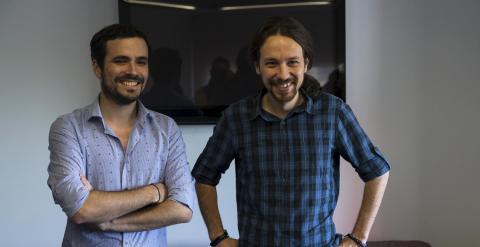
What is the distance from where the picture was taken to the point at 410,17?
2400mm

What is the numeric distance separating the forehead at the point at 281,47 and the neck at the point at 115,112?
0.56 metres

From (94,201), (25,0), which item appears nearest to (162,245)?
(94,201)

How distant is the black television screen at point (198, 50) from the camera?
95.0 inches

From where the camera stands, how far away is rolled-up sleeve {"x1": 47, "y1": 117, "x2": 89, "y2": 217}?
1.43m

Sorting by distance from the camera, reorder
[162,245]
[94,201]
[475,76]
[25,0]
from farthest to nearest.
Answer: [25,0], [475,76], [162,245], [94,201]

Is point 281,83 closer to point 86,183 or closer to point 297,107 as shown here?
point 297,107

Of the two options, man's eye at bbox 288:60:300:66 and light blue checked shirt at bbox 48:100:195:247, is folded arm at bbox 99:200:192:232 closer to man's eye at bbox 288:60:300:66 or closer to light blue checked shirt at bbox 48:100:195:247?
light blue checked shirt at bbox 48:100:195:247

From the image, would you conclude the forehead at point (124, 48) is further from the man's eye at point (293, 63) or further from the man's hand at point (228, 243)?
the man's hand at point (228, 243)

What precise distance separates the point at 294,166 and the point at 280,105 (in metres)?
0.22

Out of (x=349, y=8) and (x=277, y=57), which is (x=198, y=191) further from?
(x=349, y=8)

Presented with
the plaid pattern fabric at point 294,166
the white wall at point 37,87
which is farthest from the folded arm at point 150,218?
the white wall at point 37,87

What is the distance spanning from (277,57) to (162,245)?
0.82 meters

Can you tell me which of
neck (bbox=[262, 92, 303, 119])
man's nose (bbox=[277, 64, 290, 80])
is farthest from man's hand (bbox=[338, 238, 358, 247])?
man's nose (bbox=[277, 64, 290, 80])

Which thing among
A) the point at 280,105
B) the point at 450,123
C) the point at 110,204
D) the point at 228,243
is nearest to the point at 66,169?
the point at 110,204
